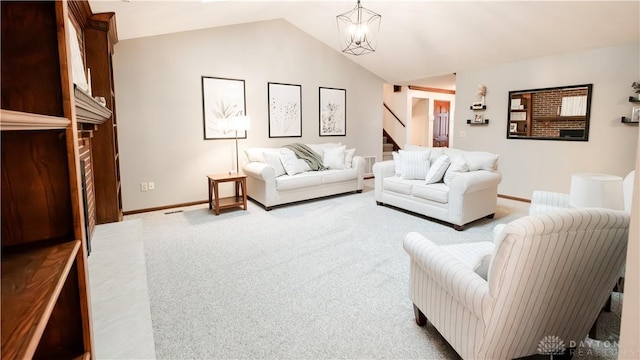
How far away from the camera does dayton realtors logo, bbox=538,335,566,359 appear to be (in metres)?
1.64

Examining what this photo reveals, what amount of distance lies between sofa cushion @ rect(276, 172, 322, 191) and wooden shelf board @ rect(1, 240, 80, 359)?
13.5 ft

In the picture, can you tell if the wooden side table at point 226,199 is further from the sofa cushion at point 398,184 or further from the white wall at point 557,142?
the white wall at point 557,142

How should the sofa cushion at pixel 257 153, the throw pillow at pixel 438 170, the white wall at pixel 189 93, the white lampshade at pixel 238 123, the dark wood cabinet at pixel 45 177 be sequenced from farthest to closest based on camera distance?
the sofa cushion at pixel 257 153 → the white lampshade at pixel 238 123 → the white wall at pixel 189 93 → the throw pillow at pixel 438 170 → the dark wood cabinet at pixel 45 177

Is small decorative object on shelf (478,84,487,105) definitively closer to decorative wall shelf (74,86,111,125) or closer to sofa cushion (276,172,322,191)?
sofa cushion (276,172,322,191)

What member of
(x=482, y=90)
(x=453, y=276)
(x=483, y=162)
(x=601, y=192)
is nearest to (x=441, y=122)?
(x=482, y=90)

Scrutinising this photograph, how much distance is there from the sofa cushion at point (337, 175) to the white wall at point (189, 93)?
1130 millimetres

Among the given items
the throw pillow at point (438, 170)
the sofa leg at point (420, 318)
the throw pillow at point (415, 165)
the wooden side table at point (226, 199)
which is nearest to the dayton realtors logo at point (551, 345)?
the sofa leg at point (420, 318)

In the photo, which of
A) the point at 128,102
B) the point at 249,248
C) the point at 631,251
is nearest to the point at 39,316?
the point at 631,251

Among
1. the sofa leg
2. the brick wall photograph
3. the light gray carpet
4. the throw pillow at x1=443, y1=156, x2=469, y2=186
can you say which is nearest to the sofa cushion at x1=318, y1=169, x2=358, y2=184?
the light gray carpet

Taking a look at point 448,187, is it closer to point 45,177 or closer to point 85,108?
point 85,108

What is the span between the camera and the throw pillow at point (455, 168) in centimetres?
416

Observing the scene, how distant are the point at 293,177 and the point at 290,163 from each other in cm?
27

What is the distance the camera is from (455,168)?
4180mm

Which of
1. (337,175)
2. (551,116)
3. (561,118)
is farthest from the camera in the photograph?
(337,175)
